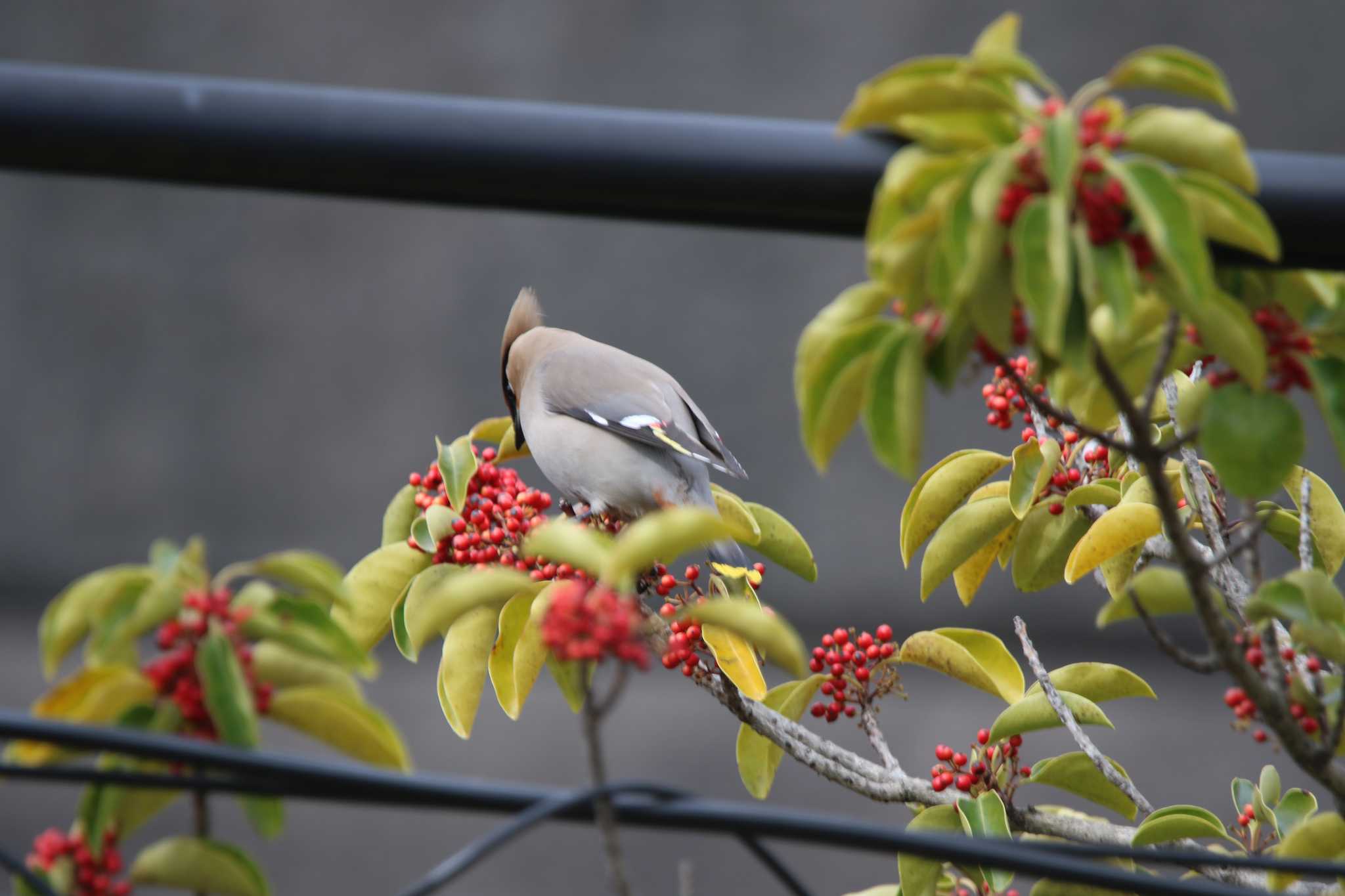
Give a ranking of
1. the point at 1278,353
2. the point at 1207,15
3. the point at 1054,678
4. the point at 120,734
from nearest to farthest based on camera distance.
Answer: the point at 120,734, the point at 1278,353, the point at 1054,678, the point at 1207,15

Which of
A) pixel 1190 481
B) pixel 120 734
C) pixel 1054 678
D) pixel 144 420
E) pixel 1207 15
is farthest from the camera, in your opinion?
pixel 144 420

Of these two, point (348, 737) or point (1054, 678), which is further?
point (1054, 678)

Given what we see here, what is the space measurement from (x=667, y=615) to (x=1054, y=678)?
14.6 inches

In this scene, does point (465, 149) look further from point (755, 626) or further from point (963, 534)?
point (963, 534)

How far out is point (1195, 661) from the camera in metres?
0.73

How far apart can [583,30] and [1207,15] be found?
1.90 m

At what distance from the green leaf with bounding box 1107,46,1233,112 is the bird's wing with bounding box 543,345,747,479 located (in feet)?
2.90

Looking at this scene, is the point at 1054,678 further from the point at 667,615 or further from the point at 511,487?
the point at 511,487

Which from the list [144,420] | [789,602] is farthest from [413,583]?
[144,420]

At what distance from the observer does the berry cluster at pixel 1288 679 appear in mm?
818

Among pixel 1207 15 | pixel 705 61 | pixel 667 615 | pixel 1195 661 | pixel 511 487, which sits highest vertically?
pixel 705 61

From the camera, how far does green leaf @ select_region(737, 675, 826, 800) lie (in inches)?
47.0

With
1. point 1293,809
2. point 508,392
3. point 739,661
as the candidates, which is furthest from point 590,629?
point 508,392

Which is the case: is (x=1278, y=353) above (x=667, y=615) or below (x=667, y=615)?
below
